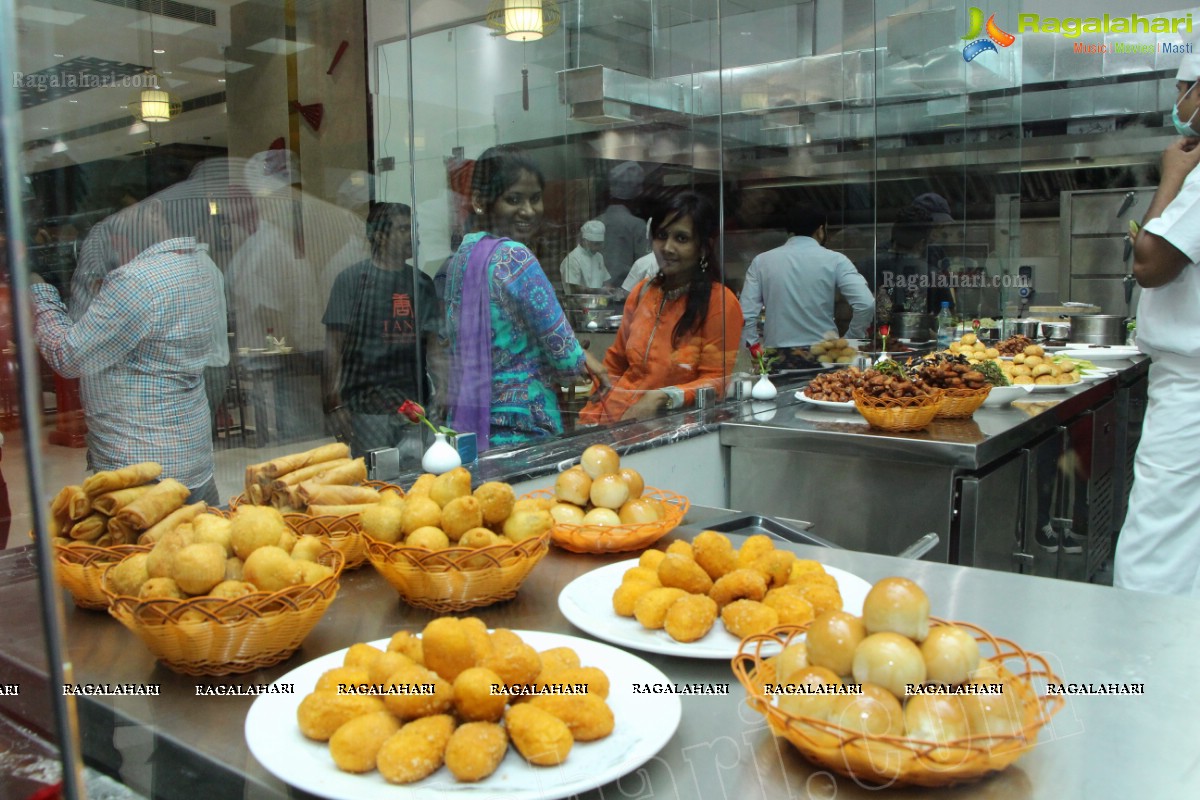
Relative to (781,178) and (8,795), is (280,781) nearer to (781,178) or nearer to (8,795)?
(8,795)

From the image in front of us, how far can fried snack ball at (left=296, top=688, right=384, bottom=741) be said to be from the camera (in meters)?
0.82

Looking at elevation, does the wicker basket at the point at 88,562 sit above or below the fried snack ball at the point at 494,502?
below

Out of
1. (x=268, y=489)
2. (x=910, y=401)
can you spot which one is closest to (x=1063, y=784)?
(x=268, y=489)

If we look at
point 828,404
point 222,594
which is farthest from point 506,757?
point 828,404

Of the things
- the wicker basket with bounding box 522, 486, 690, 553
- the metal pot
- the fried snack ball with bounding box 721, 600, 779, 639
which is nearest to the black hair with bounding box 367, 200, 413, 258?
the wicker basket with bounding box 522, 486, 690, 553

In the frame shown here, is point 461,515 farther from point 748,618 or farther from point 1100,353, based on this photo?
point 1100,353

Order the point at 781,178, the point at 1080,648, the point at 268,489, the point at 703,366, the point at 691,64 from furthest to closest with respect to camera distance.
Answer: the point at 781,178
the point at 691,64
the point at 703,366
the point at 268,489
the point at 1080,648

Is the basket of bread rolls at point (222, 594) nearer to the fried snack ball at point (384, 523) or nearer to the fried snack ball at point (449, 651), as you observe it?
the fried snack ball at point (384, 523)

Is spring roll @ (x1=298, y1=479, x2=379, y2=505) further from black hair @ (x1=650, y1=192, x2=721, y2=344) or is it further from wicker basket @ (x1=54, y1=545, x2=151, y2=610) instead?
black hair @ (x1=650, y1=192, x2=721, y2=344)

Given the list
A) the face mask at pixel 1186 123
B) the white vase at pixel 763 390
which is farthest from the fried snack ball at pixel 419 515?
the face mask at pixel 1186 123

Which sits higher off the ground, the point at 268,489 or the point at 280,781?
the point at 268,489

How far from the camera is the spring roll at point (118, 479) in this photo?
4.07 feet

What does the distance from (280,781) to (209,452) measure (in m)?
1.89

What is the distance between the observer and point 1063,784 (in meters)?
0.78
